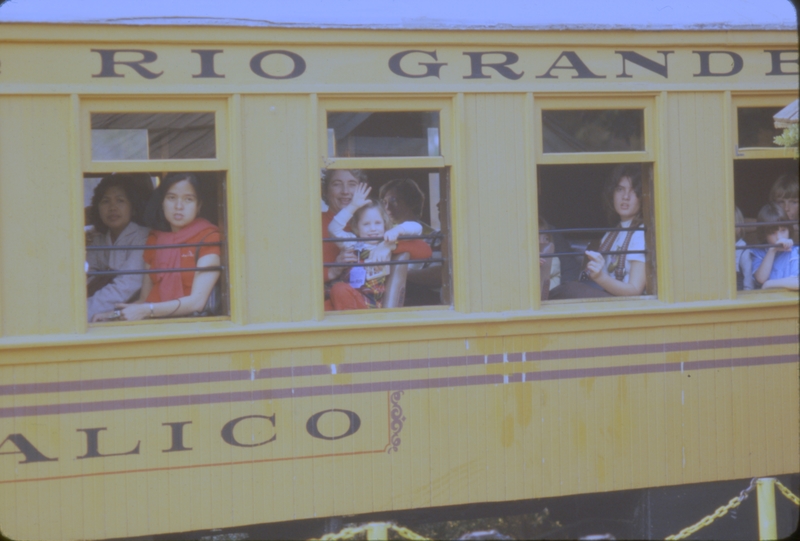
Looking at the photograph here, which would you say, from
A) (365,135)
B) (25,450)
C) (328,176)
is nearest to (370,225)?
(328,176)

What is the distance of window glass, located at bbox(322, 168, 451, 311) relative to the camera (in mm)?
4344

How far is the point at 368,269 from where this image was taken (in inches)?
172

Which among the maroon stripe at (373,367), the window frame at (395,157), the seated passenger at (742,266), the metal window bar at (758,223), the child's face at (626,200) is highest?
the window frame at (395,157)

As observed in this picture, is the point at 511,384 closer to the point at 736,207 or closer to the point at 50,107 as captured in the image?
the point at 736,207

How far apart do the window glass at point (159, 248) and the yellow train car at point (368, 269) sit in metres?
0.01

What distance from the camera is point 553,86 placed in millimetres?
4391

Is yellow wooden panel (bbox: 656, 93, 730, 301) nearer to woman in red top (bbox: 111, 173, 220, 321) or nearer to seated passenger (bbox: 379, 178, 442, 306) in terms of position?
seated passenger (bbox: 379, 178, 442, 306)

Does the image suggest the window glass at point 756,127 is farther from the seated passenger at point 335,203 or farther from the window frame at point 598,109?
the seated passenger at point 335,203

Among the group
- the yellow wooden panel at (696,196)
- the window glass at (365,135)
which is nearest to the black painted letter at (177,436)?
the window glass at (365,135)

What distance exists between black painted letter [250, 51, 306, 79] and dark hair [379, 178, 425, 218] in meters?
0.74

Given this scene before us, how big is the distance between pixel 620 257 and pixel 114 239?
2.52 metres

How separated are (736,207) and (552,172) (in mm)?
1026

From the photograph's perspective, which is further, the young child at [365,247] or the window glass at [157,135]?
the young child at [365,247]

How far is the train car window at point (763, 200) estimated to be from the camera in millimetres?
4641
